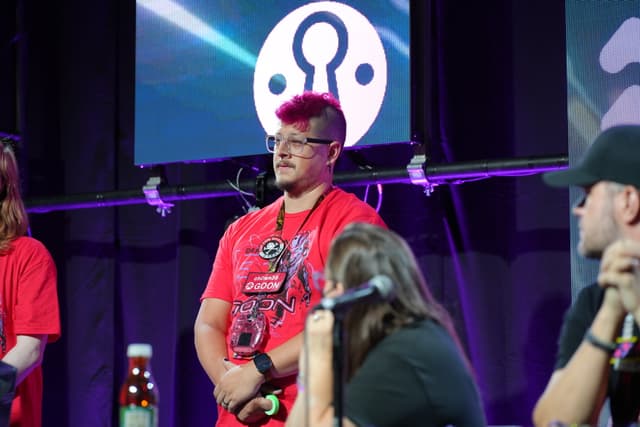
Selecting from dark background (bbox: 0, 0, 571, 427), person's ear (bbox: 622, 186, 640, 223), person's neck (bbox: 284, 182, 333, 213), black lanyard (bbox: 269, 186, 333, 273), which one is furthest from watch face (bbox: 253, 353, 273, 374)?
person's ear (bbox: 622, 186, 640, 223)

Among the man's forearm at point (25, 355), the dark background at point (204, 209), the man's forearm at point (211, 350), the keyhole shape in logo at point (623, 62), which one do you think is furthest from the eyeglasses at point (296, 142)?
the man's forearm at point (25, 355)

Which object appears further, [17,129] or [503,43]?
[17,129]

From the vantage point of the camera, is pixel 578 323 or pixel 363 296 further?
pixel 578 323

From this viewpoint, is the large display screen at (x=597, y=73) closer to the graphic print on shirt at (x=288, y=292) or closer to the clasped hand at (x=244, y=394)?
the graphic print on shirt at (x=288, y=292)

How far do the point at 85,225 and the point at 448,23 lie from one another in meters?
1.97

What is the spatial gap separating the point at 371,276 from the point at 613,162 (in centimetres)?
59

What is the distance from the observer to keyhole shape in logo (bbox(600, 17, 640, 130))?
3.16 metres

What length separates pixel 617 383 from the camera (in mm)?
2311

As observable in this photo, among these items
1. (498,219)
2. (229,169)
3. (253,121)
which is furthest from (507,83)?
(229,169)

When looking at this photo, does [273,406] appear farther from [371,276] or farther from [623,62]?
[623,62]

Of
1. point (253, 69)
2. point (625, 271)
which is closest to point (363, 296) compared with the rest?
point (625, 271)

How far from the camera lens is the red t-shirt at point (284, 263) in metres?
3.16

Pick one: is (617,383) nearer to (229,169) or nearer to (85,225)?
(229,169)

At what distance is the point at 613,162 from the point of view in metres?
2.24
